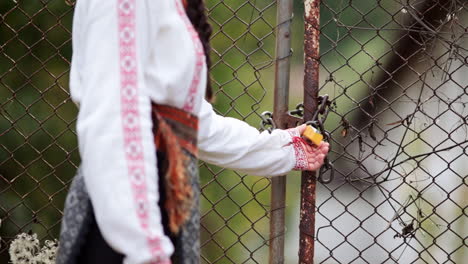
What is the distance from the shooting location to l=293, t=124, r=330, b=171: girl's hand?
7.53ft

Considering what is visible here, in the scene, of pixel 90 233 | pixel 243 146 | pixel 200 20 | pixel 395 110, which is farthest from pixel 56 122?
pixel 90 233

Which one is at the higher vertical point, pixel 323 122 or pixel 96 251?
pixel 323 122

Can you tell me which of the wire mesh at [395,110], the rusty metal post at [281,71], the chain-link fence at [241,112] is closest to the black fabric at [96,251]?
the rusty metal post at [281,71]

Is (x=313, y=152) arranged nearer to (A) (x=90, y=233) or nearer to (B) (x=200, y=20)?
(B) (x=200, y=20)

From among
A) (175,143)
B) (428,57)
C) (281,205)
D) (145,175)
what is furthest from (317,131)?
(145,175)

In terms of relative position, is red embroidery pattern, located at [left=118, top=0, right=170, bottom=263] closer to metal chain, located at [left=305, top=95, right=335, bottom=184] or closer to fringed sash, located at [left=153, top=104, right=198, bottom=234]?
fringed sash, located at [left=153, top=104, right=198, bottom=234]

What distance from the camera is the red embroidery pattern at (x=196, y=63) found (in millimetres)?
1595

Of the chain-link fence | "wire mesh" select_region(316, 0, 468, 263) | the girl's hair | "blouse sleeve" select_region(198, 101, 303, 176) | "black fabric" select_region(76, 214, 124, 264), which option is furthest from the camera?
the chain-link fence

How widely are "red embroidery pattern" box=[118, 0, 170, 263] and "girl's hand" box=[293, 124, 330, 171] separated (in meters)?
0.93

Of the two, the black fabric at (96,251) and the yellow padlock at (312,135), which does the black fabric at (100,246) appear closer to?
the black fabric at (96,251)

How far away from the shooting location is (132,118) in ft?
4.72

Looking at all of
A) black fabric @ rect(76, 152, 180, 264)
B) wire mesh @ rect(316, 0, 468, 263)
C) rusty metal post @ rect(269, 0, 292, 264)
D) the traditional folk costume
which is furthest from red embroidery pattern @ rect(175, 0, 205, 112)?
wire mesh @ rect(316, 0, 468, 263)

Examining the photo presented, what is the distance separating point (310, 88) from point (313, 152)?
0.23 metres

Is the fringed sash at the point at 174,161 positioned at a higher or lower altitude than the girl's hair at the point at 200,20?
lower
